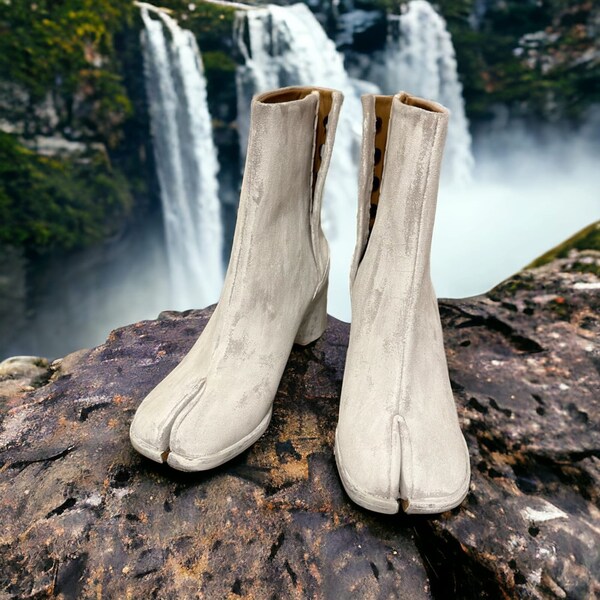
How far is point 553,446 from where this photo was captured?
86cm

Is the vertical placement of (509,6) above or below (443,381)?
above

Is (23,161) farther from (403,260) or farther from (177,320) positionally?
(403,260)

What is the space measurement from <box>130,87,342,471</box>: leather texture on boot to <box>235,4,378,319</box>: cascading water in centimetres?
261

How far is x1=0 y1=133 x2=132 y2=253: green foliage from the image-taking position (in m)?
2.92

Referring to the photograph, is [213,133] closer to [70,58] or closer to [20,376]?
[70,58]

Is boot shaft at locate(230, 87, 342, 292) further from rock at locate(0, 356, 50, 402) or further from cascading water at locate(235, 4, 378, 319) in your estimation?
cascading water at locate(235, 4, 378, 319)

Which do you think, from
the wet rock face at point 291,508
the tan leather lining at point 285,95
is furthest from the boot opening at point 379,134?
the wet rock face at point 291,508

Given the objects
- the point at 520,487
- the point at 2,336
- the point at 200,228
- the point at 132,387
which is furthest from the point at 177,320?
the point at 200,228

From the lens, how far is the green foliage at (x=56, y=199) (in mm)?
2916

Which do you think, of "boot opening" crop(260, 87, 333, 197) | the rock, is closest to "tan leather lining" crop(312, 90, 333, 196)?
"boot opening" crop(260, 87, 333, 197)

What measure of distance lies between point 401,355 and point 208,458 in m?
0.32

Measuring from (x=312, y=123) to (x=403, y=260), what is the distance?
0.28 metres

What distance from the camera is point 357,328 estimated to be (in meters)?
0.84

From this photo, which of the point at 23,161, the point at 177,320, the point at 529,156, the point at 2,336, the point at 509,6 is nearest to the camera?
the point at 177,320
